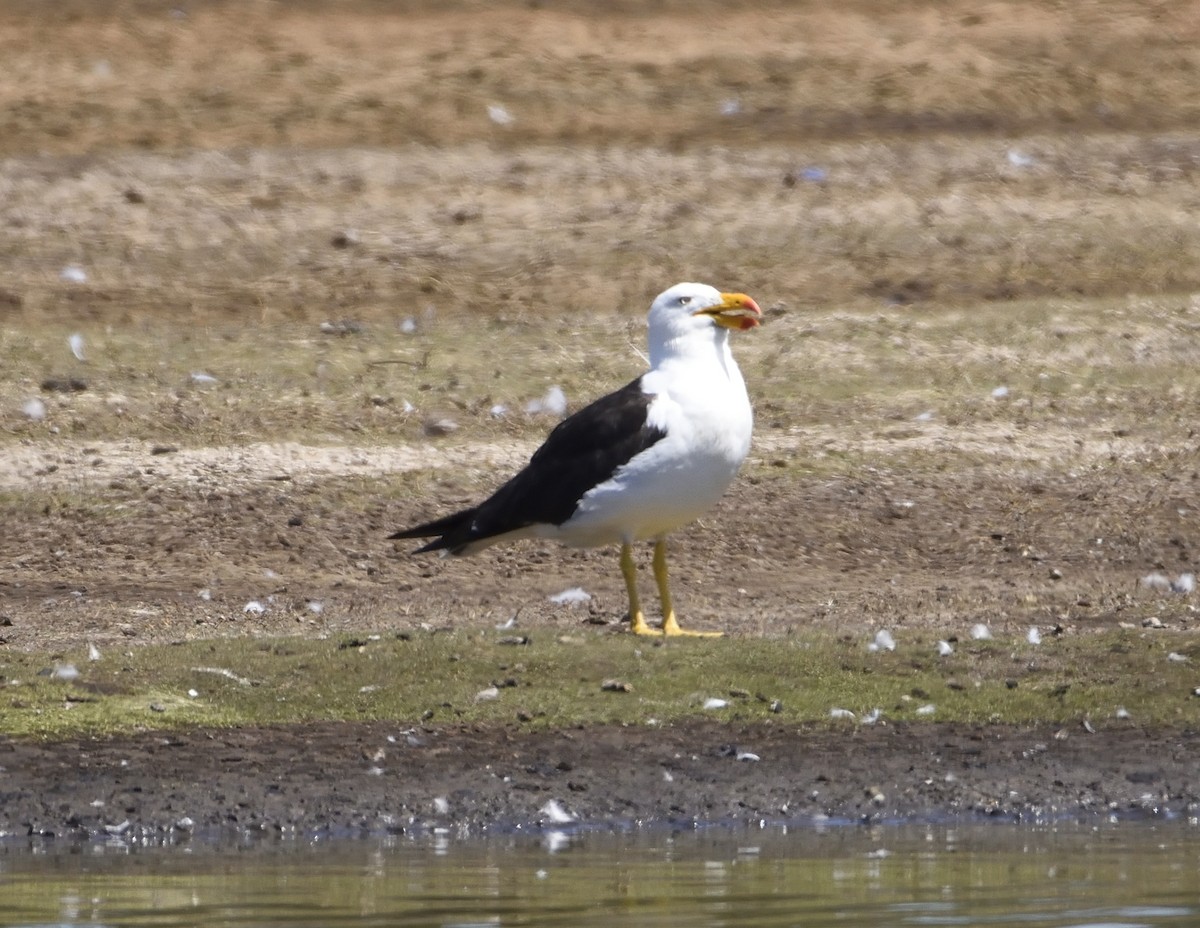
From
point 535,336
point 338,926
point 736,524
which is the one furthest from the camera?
point 535,336

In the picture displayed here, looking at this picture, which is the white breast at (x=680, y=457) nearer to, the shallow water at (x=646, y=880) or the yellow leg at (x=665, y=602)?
the yellow leg at (x=665, y=602)

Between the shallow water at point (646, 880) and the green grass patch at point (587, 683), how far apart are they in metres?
0.94

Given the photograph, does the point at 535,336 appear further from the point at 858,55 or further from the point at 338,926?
the point at 338,926

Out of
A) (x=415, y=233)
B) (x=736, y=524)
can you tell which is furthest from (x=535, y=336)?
(x=736, y=524)

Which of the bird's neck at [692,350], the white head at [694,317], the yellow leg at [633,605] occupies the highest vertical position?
the white head at [694,317]

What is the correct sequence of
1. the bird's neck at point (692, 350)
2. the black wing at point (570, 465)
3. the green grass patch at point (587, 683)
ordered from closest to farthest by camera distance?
the green grass patch at point (587, 683)
the black wing at point (570, 465)
the bird's neck at point (692, 350)

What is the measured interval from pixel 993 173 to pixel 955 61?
273 centimetres

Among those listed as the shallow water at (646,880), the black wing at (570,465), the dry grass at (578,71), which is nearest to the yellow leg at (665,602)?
the black wing at (570,465)

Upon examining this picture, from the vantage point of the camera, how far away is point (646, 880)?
772 cm

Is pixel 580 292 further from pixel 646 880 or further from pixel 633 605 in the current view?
pixel 646 880

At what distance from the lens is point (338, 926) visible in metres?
7.00

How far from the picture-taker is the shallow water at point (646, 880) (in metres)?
7.12

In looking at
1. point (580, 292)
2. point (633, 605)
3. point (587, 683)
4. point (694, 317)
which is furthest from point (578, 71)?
point (587, 683)

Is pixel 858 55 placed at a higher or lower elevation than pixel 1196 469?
higher
